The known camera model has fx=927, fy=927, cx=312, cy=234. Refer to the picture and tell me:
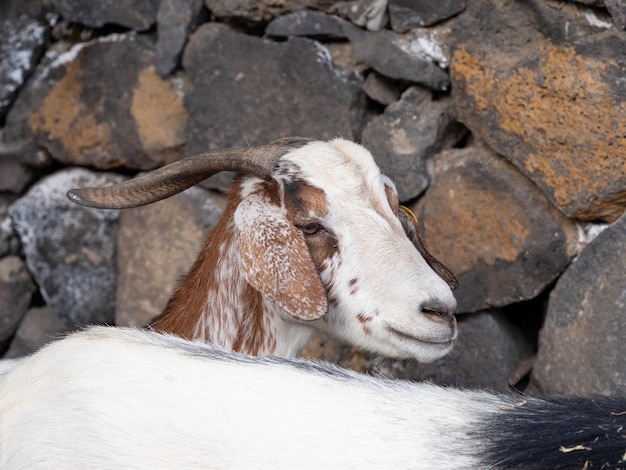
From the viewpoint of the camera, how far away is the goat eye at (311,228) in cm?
287

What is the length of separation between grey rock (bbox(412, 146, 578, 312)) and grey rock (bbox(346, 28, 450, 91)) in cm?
31

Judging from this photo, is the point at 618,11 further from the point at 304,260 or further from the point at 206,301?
the point at 206,301

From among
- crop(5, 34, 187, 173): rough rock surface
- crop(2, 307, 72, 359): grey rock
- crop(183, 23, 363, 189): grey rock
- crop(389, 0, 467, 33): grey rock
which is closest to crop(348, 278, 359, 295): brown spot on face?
crop(183, 23, 363, 189): grey rock

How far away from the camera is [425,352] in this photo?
2.76 meters

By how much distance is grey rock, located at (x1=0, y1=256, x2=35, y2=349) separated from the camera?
493 cm

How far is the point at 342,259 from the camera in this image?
283 centimetres

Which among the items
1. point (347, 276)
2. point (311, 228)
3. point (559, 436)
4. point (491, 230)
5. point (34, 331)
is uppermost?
point (559, 436)

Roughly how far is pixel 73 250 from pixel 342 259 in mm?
2355

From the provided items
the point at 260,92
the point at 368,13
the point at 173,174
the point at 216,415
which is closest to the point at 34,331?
the point at 260,92

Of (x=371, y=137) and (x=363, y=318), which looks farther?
(x=371, y=137)

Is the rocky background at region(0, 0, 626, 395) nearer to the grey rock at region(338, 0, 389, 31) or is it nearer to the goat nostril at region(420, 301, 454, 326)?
the grey rock at region(338, 0, 389, 31)

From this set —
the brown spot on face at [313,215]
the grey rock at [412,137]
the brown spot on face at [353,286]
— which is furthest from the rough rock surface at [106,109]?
the brown spot on face at [353,286]

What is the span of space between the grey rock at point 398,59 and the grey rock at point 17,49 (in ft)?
6.18

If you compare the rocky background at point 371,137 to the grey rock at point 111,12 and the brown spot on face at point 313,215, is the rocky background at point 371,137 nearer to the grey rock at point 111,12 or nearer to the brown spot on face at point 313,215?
the grey rock at point 111,12
